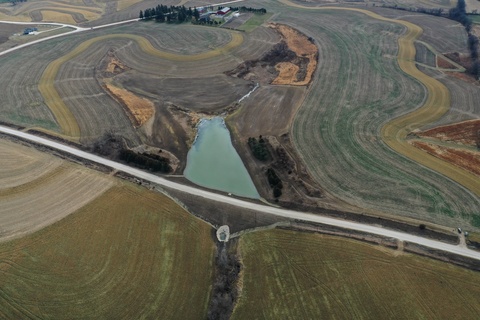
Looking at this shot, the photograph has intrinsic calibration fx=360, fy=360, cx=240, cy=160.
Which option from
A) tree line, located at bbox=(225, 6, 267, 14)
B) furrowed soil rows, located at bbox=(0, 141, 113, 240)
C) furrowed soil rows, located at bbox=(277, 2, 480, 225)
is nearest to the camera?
furrowed soil rows, located at bbox=(0, 141, 113, 240)

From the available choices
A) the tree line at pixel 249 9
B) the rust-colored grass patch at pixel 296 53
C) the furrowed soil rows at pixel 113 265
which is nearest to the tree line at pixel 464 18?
the rust-colored grass patch at pixel 296 53

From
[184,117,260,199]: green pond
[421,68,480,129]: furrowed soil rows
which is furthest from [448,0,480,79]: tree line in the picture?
[184,117,260,199]: green pond

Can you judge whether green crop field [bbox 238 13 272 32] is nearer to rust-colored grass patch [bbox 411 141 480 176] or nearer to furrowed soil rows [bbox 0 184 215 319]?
rust-colored grass patch [bbox 411 141 480 176]

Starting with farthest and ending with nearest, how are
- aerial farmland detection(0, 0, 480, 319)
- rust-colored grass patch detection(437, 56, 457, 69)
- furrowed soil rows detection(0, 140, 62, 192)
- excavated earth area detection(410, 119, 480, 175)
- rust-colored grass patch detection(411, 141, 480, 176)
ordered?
1. rust-colored grass patch detection(437, 56, 457, 69)
2. excavated earth area detection(410, 119, 480, 175)
3. rust-colored grass patch detection(411, 141, 480, 176)
4. furrowed soil rows detection(0, 140, 62, 192)
5. aerial farmland detection(0, 0, 480, 319)

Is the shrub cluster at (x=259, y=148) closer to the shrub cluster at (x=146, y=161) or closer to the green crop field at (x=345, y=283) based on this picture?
the shrub cluster at (x=146, y=161)

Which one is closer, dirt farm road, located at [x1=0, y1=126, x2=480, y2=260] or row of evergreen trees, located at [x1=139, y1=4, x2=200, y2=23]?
dirt farm road, located at [x1=0, y1=126, x2=480, y2=260]

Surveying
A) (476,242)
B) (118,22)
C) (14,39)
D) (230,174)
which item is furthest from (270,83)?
(14,39)

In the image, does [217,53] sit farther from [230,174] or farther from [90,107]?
[230,174]
